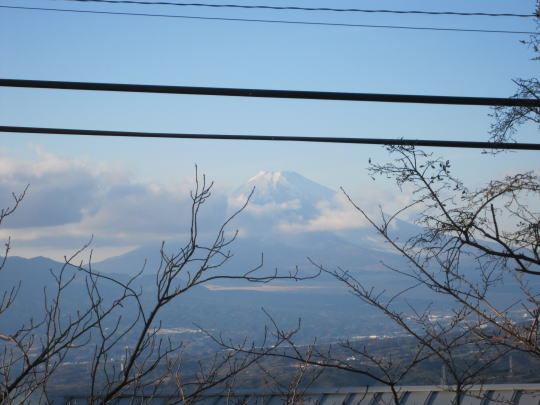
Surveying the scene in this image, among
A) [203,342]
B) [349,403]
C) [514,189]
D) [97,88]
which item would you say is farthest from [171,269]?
[203,342]

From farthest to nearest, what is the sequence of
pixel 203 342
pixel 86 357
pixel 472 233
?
pixel 203 342, pixel 86 357, pixel 472 233

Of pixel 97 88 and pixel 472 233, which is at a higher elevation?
pixel 97 88

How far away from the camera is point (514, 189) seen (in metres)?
7.68

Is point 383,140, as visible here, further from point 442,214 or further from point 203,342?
point 203,342

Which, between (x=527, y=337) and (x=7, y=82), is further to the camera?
(x=527, y=337)

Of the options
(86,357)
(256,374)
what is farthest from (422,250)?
(86,357)

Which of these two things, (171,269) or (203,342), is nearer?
(171,269)

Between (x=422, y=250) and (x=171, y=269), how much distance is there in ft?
11.7

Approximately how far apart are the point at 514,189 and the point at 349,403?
37.8ft

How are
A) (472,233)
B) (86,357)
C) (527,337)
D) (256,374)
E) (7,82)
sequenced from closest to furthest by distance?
(7,82), (527,337), (472,233), (256,374), (86,357)

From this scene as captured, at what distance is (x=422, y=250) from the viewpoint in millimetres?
7855

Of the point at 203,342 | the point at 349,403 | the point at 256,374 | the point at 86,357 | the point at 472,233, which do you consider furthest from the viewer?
the point at 203,342

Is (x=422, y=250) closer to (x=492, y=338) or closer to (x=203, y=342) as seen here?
(x=492, y=338)

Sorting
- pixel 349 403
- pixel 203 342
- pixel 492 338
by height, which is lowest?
pixel 203 342
